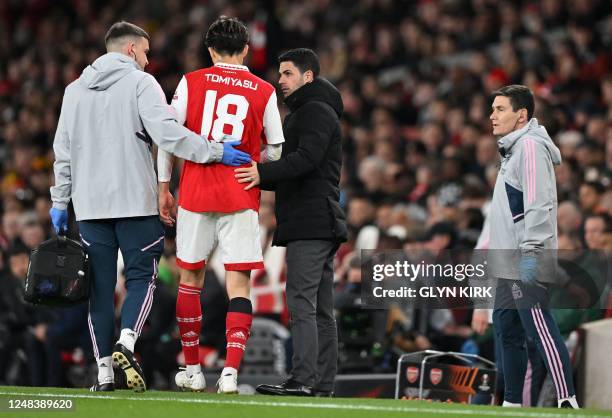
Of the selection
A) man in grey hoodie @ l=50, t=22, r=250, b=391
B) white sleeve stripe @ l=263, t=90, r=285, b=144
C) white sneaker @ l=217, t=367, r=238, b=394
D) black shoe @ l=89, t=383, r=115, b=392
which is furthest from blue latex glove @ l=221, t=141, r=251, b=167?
black shoe @ l=89, t=383, r=115, b=392

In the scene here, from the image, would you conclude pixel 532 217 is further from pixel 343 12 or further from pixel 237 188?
pixel 343 12

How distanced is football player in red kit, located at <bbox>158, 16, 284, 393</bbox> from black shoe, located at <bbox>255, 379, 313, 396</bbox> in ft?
0.78

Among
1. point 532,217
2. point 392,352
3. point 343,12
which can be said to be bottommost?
point 392,352

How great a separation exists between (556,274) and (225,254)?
1898 mm

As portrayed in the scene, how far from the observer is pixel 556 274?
7.88 m

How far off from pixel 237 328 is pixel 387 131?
26.1 ft

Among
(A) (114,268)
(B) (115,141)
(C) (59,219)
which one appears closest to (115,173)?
(B) (115,141)

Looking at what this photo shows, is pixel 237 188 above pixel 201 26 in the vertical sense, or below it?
below

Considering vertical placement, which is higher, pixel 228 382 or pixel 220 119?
pixel 220 119

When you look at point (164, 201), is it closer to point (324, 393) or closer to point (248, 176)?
point (248, 176)

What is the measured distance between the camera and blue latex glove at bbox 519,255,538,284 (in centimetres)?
761

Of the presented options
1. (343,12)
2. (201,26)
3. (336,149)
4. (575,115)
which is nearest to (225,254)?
(336,149)

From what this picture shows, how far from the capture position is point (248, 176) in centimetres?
767

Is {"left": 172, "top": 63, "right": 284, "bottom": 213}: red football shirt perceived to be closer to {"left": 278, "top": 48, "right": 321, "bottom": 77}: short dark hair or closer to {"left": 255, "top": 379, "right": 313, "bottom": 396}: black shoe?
{"left": 278, "top": 48, "right": 321, "bottom": 77}: short dark hair
